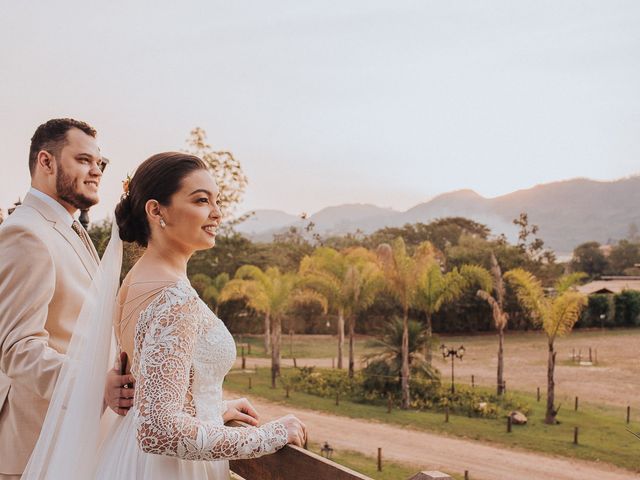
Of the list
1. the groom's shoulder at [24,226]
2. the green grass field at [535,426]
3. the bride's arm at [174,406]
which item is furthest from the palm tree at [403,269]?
the bride's arm at [174,406]

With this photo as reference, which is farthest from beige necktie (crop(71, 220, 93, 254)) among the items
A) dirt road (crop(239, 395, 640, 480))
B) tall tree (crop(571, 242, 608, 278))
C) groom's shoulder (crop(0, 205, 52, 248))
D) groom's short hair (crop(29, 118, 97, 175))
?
tall tree (crop(571, 242, 608, 278))

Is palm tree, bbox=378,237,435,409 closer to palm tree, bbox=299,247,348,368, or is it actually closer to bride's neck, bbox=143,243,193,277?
palm tree, bbox=299,247,348,368

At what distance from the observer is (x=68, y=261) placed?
2348 mm

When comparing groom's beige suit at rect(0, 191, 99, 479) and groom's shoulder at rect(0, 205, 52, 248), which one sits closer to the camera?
groom's beige suit at rect(0, 191, 99, 479)

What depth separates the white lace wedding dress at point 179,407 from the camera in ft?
4.91

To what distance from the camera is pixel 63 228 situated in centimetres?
240

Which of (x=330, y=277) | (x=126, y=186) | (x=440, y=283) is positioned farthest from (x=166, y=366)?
(x=330, y=277)

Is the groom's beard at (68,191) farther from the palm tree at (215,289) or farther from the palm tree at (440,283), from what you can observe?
the palm tree at (215,289)

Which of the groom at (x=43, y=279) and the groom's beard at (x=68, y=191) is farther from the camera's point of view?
the groom's beard at (x=68, y=191)

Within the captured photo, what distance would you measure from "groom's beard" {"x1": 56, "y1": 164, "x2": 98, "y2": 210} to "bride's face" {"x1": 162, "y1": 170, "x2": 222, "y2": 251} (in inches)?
33.1

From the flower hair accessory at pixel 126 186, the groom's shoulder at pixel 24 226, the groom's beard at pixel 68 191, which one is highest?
the groom's beard at pixel 68 191

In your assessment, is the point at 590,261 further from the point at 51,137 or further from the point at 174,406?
the point at 174,406

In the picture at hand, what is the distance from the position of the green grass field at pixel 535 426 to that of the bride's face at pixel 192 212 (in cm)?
1388

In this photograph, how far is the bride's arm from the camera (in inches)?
58.7
